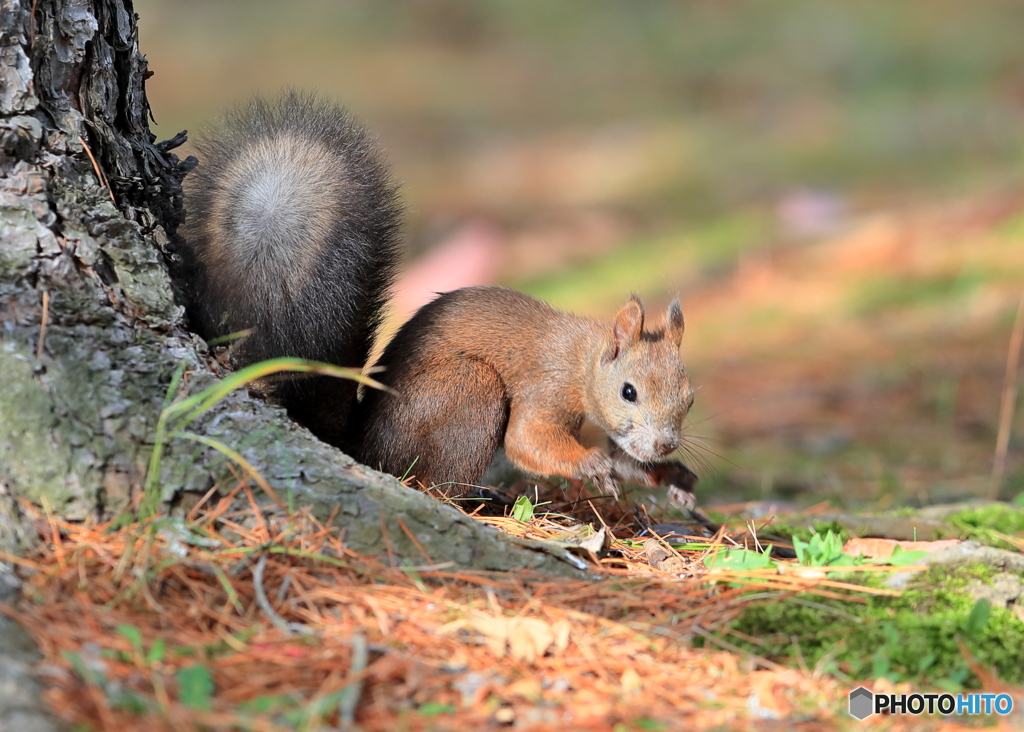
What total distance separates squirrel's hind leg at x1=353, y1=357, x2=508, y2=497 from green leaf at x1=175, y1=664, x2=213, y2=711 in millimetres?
991

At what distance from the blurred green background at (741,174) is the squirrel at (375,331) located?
420 mm

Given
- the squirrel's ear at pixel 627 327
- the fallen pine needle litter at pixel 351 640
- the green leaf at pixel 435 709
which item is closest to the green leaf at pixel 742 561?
the fallen pine needle litter at pixel 351 640

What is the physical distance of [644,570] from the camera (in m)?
1.62

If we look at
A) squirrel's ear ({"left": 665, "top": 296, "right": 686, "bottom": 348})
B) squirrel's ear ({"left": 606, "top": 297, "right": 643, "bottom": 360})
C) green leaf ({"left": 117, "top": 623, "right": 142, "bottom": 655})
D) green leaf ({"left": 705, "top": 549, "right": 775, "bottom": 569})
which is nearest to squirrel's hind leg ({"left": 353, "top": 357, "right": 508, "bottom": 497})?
squirrel's ear ({"left": 606, "top": 297, "right": 643, "bottom": 360})

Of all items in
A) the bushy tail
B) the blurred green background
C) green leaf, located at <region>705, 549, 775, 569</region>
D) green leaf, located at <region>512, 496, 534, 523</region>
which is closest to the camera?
green leaf, located at <region>705, 549, 775, 569</region>

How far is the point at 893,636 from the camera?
53.0 inches

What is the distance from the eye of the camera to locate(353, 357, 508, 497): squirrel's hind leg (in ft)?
6.91

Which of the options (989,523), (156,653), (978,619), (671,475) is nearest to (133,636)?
(156,653)

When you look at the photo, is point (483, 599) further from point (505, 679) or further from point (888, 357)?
point (888, 357)

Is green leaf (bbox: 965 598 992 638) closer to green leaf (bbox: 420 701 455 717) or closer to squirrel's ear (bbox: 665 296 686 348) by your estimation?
green leaf (bbox: 420 701 455 717)

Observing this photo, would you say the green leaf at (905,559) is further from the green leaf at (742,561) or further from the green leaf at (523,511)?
the green leaf at (523,511)

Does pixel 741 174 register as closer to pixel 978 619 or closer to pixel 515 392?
pixel 515 392

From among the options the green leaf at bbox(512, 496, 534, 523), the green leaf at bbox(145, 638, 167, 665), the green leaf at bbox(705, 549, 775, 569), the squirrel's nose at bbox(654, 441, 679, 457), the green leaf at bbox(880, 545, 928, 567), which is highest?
the squirrel's nose at bbox(654, 441, 679, 457)

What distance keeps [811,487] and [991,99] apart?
7.20 meters
